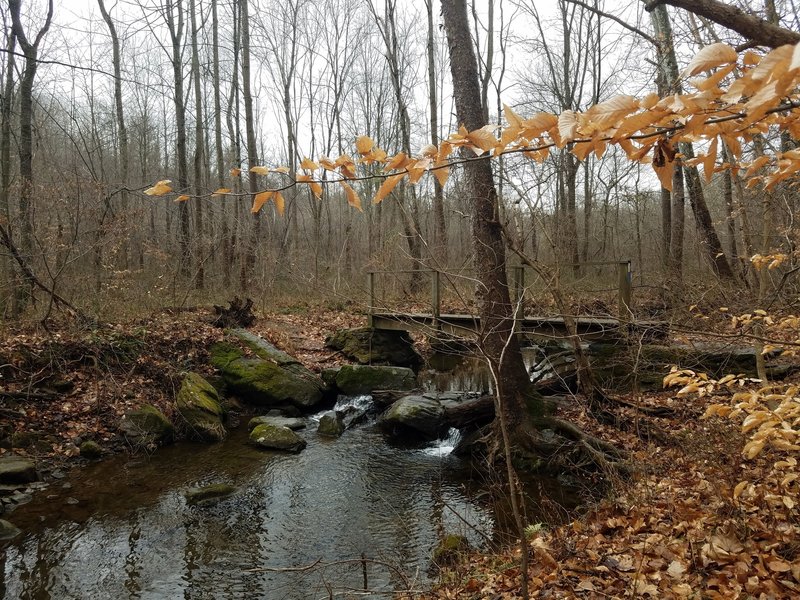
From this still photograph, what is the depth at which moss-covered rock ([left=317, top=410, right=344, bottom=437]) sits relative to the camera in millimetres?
8438

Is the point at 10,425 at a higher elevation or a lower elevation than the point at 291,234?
lower

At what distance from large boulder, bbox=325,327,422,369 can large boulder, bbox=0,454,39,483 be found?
709 centimetres

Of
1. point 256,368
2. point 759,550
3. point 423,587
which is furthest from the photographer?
point 256,368

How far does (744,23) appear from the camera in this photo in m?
1.57

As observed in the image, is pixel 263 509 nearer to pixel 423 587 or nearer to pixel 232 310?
pixel 423 587

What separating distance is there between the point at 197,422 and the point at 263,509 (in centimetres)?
286

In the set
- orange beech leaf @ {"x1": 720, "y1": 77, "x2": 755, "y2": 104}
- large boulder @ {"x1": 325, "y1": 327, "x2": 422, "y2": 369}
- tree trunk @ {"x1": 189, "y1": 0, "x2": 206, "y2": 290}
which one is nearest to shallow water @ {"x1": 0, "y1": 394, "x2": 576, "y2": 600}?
orange beech leaf @ {"x1": 720, "y1": 77, "x2": 755, "y2": 104}

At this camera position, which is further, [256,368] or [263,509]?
[256,368]

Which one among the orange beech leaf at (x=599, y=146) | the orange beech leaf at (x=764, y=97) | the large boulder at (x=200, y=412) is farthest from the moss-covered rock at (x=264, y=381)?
the orange beech leaf at (x=764, y=97)

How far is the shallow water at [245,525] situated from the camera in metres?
4.34

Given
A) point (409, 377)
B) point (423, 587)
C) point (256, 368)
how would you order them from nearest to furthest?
point (423, 587)
point (256, 368)
point (409, 377)

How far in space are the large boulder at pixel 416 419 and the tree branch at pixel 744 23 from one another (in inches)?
276

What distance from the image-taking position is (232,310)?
40.2 feet

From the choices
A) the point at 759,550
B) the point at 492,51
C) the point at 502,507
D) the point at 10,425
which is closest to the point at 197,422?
the point at 10,425
